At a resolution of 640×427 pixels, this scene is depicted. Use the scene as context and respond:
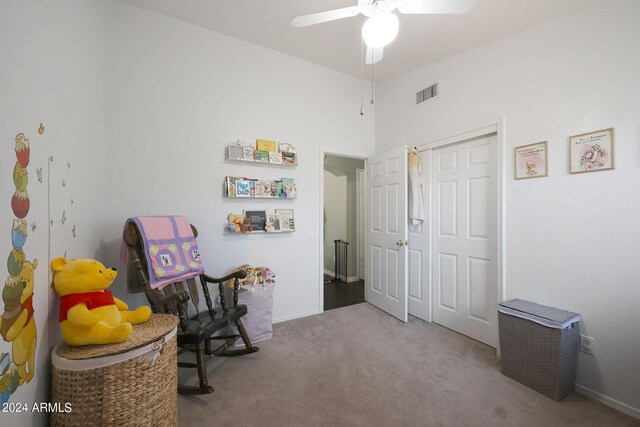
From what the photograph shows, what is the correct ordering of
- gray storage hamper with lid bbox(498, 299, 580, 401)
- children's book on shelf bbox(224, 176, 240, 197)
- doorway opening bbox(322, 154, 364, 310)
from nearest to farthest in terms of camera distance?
gray storage hamper with lid bbox(498, 299, 580, 401) → children's book on shelf bbox(224, 176, 240, 197) → doorway opening bbox(322, 154, 364, 310)

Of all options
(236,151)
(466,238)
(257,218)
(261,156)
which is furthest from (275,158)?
(466,238)

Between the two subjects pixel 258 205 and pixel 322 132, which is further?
pixel 322 132

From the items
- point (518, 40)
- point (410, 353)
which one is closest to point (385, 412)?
point (410, 353)

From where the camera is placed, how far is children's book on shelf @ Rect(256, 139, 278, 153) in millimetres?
2531

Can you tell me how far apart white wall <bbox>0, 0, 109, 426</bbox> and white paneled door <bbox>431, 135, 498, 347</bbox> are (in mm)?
2975

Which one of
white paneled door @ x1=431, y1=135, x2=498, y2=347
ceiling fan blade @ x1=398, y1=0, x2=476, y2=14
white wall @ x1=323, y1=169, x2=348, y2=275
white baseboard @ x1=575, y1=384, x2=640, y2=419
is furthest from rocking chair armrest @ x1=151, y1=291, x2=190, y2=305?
white wall @ x1=323, y1=169, x2=348, y2=275

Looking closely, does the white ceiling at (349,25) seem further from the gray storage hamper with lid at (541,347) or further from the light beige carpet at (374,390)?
the light beige carpet at (374,390)

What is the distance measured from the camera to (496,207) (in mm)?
2211

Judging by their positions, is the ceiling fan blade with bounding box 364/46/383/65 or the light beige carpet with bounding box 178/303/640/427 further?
the ceiling fan blade with bounding box 364/46/383/65

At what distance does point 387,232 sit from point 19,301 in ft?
9.28

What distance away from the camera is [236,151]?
239 centimetres

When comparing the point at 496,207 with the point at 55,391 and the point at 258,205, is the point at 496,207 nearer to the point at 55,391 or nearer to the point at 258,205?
the point at 258,205

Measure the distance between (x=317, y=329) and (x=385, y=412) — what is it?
3.73 ft

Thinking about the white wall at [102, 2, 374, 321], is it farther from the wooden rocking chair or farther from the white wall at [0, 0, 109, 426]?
the wooden rocking chair
